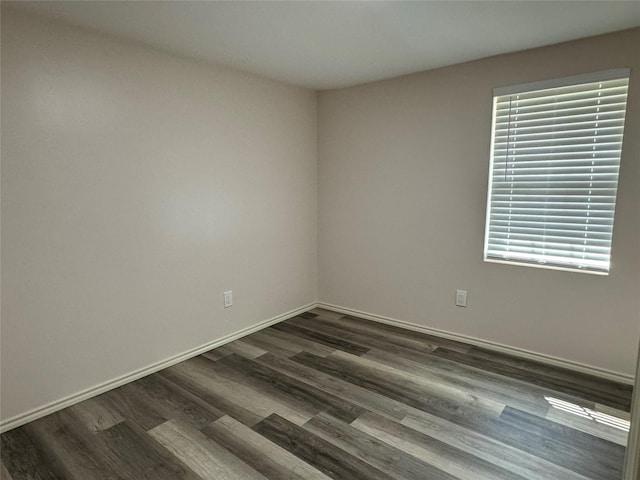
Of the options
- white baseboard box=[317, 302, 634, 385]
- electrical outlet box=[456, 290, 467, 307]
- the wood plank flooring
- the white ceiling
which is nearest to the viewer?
the wood plank flooring

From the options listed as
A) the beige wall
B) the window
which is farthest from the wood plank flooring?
the window

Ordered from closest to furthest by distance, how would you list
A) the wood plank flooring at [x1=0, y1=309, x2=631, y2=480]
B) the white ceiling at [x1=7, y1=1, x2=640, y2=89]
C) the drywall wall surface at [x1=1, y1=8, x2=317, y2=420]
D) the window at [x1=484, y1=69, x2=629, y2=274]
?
the wood plank flooring at [x1=0, y1=309, x2=631, y2=480]
the white ceiling at [x1=7, y1=1, x2=640, y2=89]
the drywall wall surface at [x1=1, y1=8, x2=317, y2=420]
the window at [x1=484, y1=69, x2=629, y2=274]

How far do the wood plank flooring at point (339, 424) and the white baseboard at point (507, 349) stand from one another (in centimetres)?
7

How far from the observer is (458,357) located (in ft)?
9.14

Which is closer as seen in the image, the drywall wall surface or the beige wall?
the drywall wall surface

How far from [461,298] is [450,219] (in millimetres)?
643

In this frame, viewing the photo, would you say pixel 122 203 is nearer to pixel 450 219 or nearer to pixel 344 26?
pixel 344 26

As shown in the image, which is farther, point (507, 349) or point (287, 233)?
point (287, 233)

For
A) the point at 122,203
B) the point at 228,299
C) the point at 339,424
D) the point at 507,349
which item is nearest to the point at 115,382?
the point at 228,299

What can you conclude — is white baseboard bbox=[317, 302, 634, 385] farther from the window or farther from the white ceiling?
the white ceiling

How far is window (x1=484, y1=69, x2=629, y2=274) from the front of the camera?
2352mm

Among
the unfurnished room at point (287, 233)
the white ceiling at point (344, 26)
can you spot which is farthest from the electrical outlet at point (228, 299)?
the white ceiling at point (344, 26)

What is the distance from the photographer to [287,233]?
3570mm

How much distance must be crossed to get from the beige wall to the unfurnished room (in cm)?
2
